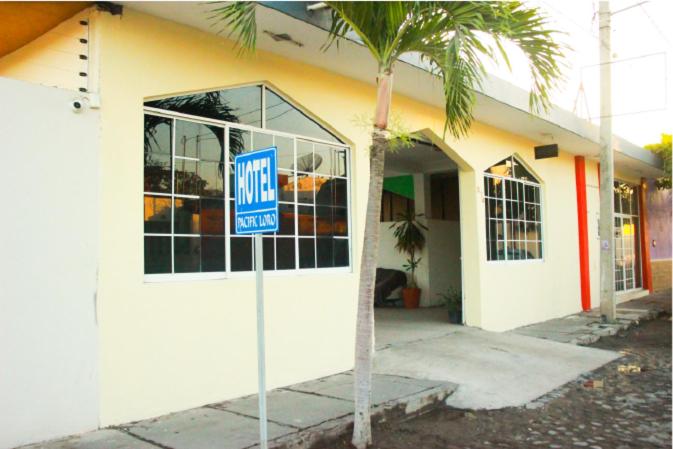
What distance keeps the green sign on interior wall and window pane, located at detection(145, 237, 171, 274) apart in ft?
29.1

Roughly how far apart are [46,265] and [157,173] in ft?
4.37

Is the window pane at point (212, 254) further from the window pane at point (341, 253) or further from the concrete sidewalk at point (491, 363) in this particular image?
the concrete sidewalk at point (491, 363)

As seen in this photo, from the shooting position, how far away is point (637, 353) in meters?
9.25

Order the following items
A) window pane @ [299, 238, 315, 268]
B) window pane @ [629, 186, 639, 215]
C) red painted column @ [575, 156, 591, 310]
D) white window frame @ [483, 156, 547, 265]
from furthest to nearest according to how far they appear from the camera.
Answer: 1. window pane @ [629, 186, 639, 215]
2. red painted column @ [575, 156, 591, 310]
3. white window frame @ [483, 156, 547, 265]
4. window pane @ [299, 238, 315, 268]

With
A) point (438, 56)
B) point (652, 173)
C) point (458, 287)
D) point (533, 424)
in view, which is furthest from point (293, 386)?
point (652, 173)

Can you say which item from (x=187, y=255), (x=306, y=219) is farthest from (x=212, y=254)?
(x=306, y=219)

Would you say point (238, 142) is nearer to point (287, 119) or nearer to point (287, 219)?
point (287, 119)

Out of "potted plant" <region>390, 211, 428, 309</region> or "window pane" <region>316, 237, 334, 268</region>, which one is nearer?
"window pane" <region>316, 237, 334, 268</region>

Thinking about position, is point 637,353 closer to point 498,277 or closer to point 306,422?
point 498,277

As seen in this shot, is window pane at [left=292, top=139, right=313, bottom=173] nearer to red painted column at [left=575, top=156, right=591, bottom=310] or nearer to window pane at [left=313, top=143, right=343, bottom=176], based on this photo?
window pane at [left=313, top=143, right=343, bottom=176]

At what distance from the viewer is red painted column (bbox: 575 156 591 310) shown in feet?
45.5

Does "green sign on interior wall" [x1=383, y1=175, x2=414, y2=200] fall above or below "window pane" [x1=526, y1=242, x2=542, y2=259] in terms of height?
above

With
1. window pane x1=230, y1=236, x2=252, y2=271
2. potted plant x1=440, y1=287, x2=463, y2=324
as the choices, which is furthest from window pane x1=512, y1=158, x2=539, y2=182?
window pane x1=230, y1=236, x2=252, y2=271

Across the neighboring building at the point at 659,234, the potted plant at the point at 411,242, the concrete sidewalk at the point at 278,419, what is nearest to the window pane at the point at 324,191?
the concrete sidewalk at the point at 278,419
